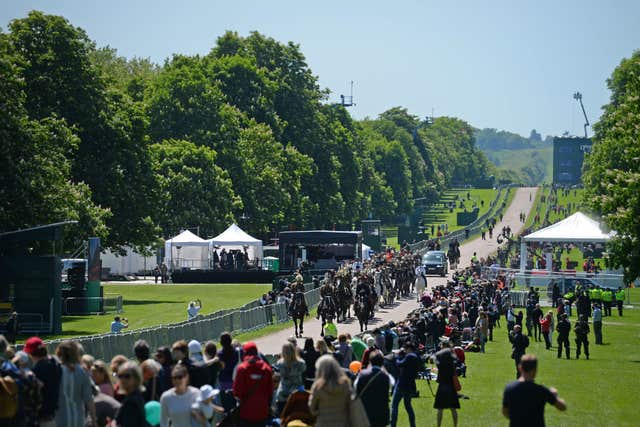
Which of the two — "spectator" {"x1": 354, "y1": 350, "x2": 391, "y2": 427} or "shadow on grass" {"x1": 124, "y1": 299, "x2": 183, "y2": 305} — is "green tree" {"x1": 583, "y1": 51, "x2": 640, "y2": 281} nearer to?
"shadow on grass" {"x1": 124, "y1": 299, "x2": 183, "y2": 305}

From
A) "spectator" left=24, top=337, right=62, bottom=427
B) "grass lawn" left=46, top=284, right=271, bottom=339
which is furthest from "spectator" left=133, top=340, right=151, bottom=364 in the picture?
"grass lawn" left=46, top=284, right=271, bottom=339

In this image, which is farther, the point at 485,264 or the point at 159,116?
the point at 159,116

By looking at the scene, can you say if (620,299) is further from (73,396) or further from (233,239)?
(73,396)

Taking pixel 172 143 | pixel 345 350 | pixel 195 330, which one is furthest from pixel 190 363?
pixel 172 143

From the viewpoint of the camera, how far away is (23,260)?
42250 millimetres

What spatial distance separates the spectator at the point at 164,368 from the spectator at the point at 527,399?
4126 mm

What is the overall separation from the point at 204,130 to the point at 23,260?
157 ft

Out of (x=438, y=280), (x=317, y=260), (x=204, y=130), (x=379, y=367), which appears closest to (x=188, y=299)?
(x=317, y=260)

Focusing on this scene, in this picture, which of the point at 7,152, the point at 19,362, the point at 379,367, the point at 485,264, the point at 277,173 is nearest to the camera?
the point at 19,362

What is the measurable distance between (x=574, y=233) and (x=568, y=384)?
113ft

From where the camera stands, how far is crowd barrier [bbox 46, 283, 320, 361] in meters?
30.6

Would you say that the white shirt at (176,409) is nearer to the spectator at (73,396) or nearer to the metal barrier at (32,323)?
the spectator at (73,396)

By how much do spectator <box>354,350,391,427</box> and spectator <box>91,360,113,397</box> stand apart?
2.95 meters

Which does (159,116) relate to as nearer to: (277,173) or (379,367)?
(277,173)
